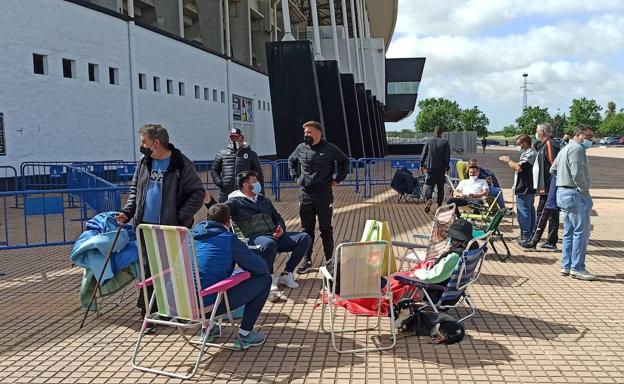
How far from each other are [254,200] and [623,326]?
3.73 metres

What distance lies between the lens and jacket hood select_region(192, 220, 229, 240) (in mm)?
4355

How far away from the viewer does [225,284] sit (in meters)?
4.10

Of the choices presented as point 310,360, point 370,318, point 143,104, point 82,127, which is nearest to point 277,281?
point 370,318

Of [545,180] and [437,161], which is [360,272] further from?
[437,161]

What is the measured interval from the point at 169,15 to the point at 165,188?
3087 cm

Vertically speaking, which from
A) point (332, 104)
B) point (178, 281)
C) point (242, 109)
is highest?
point (242, 109)

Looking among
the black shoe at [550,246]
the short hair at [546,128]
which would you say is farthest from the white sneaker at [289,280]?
the short hair at [546,128]

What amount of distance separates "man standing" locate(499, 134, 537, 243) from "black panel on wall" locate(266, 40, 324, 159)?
460 inches

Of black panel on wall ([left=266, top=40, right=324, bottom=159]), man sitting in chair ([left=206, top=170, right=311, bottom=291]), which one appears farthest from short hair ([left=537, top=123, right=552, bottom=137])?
black panel on wall ([left=266, top=40, right=324, bottom=159])

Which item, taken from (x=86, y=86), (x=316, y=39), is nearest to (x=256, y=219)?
(x=86, y=86)

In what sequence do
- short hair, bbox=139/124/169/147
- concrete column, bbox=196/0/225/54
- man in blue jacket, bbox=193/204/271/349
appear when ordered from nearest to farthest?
1. man in blue jacket, bbox=193/204/271/349
2. short hair, bbox=139/124/169/147
3. concrete column, bbox=196/0/225/54

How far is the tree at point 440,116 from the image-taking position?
103 m

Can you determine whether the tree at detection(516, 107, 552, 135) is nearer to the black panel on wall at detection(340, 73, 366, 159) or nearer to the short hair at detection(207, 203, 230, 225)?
the black panel on wall at detection(340, 73, 366, 159)

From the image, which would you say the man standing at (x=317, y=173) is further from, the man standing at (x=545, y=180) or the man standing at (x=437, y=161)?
the man standing at (x=437, y=161)
